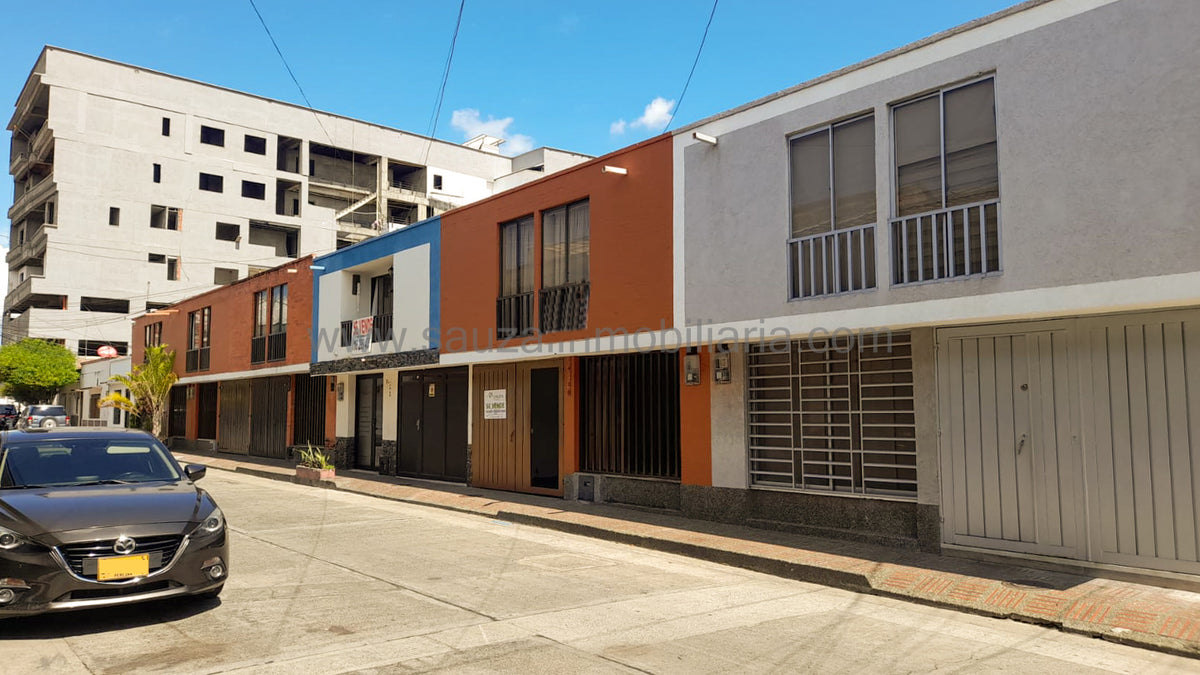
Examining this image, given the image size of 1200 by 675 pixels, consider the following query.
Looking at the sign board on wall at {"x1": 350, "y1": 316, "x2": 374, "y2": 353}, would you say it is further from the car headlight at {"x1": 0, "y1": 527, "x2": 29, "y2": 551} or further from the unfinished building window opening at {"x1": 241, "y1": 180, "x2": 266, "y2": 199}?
the unfinished building window opening at {"x1": 241, "y1": 180, "x2": 266, "y2": 199}

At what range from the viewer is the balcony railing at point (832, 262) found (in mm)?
9805

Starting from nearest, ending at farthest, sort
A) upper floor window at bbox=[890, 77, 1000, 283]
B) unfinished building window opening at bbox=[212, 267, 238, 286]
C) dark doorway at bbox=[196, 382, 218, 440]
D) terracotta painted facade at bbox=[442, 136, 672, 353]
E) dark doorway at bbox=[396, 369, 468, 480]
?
upper floor window at bbox=[890, 77, 1000, 283] < terracotta painted facade at bbox=[442, 136, 672, 353] < dark doorway at bbox=[396, 369, 468, 480] < dark doorway at bbox=[196, 382, 218, 440] < unfinished building window opening at bbox=[212, 267, 238, 286]

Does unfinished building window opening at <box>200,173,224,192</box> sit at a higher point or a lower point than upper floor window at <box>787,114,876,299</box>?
higher

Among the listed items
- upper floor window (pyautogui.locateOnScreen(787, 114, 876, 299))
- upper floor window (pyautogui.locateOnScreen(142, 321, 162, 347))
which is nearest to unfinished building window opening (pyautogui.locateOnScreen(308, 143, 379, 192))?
upper floor window (pyautogui.locateOnScreen(142, 321, 162, 347))

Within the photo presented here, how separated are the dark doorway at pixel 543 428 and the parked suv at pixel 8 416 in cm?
2578

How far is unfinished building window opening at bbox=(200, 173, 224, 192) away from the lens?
5394 centimetres

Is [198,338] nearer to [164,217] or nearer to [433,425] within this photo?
[433,425]

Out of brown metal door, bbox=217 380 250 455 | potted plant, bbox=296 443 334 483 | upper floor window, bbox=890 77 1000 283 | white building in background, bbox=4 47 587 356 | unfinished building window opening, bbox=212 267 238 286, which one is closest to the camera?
upper floor window, bbox=890 77 1000 283

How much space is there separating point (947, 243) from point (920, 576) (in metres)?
3.64

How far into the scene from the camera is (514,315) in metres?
15.3

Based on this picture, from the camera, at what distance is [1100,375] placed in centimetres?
813

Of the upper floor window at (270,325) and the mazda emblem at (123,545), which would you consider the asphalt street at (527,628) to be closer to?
the mazda emblem at (123,545)

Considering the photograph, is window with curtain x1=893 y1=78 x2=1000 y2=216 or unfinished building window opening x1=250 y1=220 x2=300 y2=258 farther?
unfinished building window opening x1=250 y1=220 x2=300 y2=258

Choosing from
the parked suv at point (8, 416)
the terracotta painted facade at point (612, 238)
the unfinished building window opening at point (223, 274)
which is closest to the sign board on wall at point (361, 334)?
the terracotta painted facade at point (612, 238)
